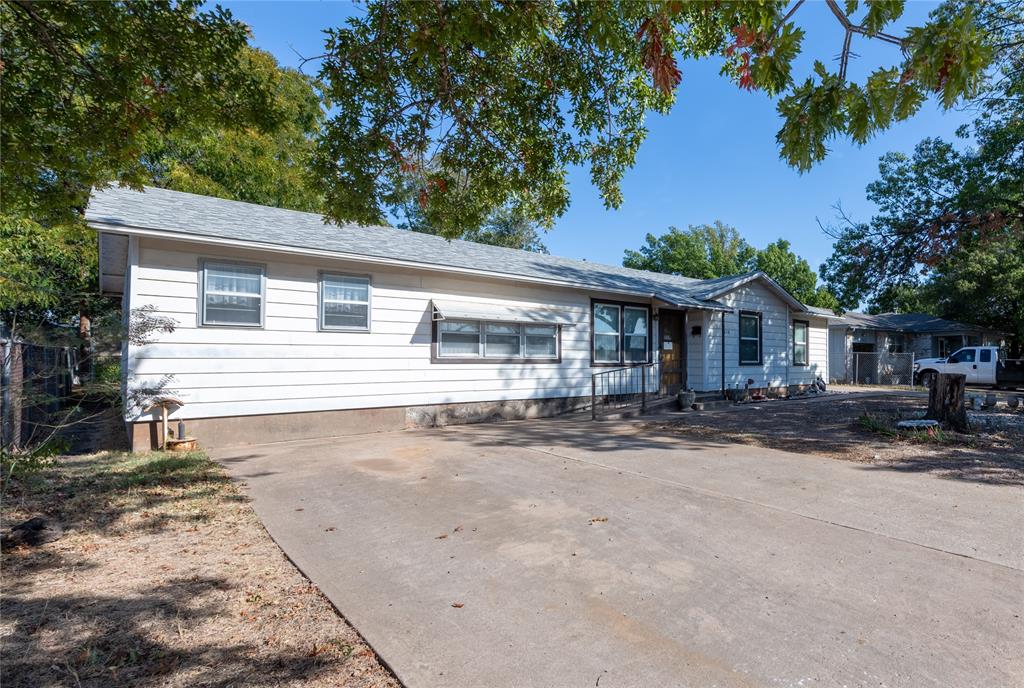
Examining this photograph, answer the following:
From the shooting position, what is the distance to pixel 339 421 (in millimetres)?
8828

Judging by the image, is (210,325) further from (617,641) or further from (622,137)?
(617,641)

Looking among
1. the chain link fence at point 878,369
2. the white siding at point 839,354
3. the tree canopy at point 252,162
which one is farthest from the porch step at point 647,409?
the chain link fence at point 878,369

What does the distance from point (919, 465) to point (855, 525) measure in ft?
9.98

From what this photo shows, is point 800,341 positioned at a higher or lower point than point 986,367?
higher

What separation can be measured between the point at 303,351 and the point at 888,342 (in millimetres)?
31517

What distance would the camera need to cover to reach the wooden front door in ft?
44.7

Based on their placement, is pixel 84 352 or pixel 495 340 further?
pixel 495 340

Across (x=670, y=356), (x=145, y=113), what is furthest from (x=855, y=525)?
(x=670, y=356)

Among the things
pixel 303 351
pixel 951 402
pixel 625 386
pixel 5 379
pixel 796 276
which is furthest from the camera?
pixel 796 276

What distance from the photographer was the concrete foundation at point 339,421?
7.55m

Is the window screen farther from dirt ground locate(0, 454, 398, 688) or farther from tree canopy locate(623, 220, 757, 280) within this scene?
tree canopy locate(623, 220, 757, 280)

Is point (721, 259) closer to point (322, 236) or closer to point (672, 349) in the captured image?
point (672, 349)

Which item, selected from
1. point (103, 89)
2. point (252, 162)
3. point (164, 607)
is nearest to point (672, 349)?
point (103, 89)

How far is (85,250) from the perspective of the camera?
13.9 meters
